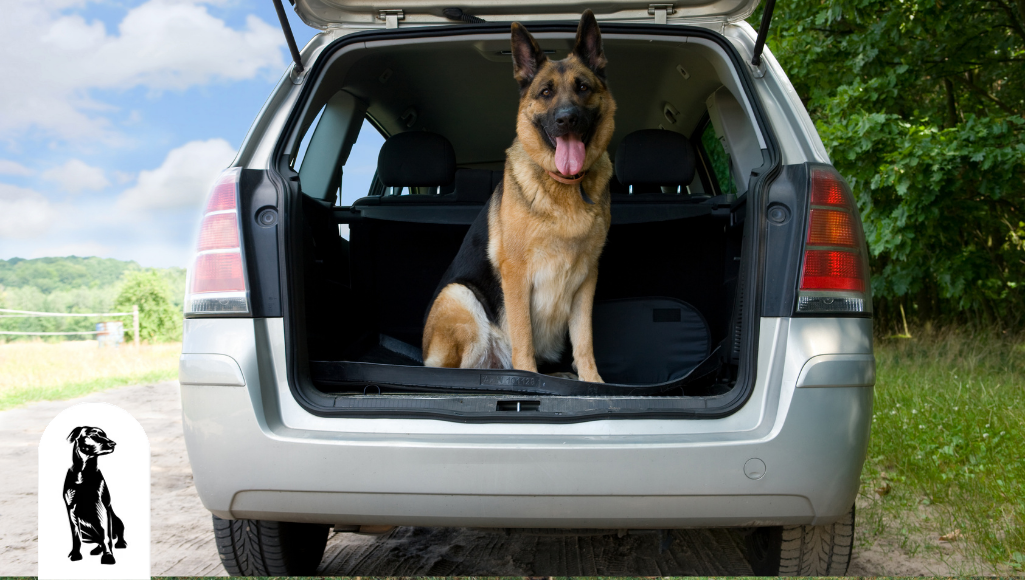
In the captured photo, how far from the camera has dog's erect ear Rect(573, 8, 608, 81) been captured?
7.24 ft

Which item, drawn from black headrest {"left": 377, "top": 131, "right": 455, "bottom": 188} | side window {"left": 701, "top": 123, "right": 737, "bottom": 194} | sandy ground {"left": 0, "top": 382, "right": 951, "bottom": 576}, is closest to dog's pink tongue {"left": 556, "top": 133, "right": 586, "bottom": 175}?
black headrest {"left": 377, "top": 131, "right": 455, "bottom": 188}

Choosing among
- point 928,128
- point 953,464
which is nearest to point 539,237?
point 953,464

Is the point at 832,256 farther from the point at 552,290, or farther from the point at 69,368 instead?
the point at 69,368

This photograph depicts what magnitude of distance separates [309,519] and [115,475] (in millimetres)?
562

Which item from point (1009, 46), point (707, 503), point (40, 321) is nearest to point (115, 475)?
point (707, 503)

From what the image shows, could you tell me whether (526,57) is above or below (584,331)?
above

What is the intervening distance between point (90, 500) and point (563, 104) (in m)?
1.91

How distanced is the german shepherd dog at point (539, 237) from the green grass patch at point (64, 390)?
5.88m

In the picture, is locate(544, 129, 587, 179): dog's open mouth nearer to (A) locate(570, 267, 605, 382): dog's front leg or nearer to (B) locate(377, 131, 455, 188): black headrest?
(A) locate(570, 267, 605, 382): dog's front leg

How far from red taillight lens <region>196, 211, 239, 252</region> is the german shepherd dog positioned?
1066mm

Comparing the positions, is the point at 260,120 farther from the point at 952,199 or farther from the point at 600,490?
the point at 952,199

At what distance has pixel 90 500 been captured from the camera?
1.67m

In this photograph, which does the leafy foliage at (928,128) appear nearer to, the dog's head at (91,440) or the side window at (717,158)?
the side window at (717,158)

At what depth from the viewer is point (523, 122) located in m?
2.66
